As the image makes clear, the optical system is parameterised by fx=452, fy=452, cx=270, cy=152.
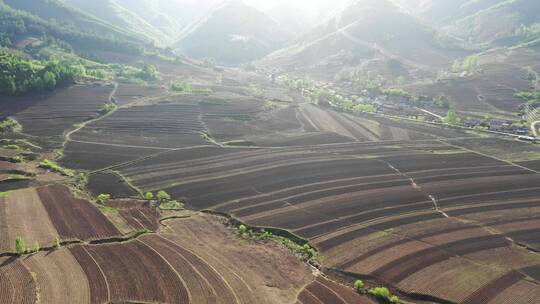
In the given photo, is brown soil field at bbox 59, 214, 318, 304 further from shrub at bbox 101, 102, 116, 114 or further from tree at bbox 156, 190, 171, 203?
shrub at bbox 101, 102, 116, 114

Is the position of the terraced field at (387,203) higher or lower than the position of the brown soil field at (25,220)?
higher

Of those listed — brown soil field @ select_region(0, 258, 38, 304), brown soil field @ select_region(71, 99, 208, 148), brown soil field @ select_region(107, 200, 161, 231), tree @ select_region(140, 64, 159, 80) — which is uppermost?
tree @ select_region(140, 64, 159, 80)

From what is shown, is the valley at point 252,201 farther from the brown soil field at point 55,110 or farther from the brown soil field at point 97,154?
the brown soil field at point 55,110

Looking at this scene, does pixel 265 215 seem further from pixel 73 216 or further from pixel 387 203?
pixel 73 216

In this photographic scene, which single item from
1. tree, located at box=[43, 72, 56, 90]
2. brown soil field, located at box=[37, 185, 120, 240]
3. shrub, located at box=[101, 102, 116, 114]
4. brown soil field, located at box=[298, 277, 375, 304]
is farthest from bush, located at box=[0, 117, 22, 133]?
brown soil field, located at box=[298, 277, 375, 304]

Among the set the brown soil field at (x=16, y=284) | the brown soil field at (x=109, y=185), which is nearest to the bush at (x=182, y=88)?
the brown soil field at (x=109, y=185)

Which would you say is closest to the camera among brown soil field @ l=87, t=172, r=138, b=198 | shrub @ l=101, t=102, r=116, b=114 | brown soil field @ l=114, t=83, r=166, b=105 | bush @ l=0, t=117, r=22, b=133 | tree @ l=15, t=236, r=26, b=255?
tree @ l=15, t=236, r=26, b=255
